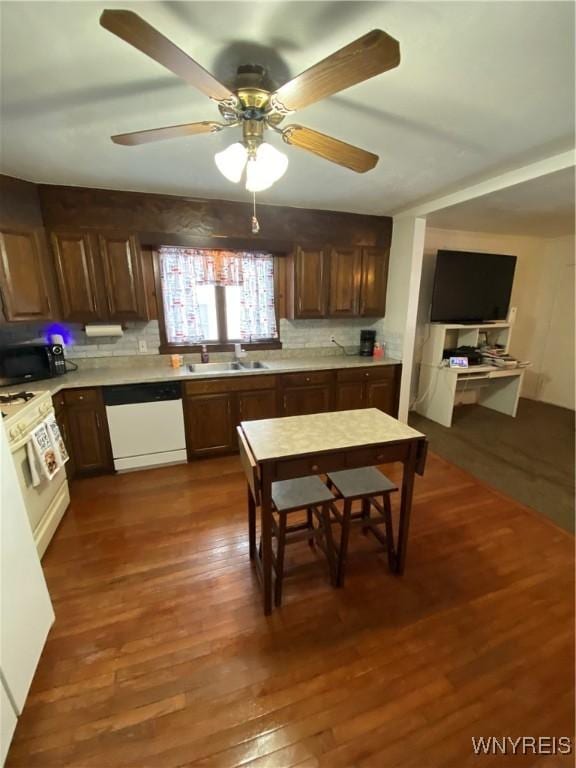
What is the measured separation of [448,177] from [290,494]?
8.53 feet

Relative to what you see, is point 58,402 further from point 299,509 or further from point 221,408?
point 299,509

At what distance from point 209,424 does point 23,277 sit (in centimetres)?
191

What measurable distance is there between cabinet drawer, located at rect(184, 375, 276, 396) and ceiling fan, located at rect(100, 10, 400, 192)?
1882mm

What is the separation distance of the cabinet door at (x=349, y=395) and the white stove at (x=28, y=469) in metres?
2.59

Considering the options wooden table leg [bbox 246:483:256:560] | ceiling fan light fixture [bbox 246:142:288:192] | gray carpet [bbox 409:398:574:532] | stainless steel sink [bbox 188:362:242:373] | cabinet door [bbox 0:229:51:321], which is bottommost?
gray carpet [bbox 409:398:574:532]

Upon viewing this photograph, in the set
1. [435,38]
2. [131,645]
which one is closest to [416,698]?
[131,645]

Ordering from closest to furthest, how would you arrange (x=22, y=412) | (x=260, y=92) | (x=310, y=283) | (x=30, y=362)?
(x=260, y=92) < (x=22, y=412) < (x=30, y=362) < (x=310, y=283)

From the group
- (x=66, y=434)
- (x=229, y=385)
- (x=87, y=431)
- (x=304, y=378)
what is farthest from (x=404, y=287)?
(x=66, y=434)

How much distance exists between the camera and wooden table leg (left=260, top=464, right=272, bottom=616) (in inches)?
57.7

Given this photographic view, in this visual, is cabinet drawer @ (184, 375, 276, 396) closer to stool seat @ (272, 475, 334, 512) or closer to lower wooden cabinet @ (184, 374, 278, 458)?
lower wooden cabinet @ (184, 374, 278, 458)

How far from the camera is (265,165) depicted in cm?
139

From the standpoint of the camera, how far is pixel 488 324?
4.16 metres

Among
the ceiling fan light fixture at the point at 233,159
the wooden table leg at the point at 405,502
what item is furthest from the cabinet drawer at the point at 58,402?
the wooden table leg at the point at 405,502

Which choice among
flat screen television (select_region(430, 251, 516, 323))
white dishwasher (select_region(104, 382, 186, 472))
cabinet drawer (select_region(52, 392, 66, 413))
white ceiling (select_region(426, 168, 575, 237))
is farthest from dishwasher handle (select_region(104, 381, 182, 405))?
flat screen television (select_region(430, 251, 516, 323))
